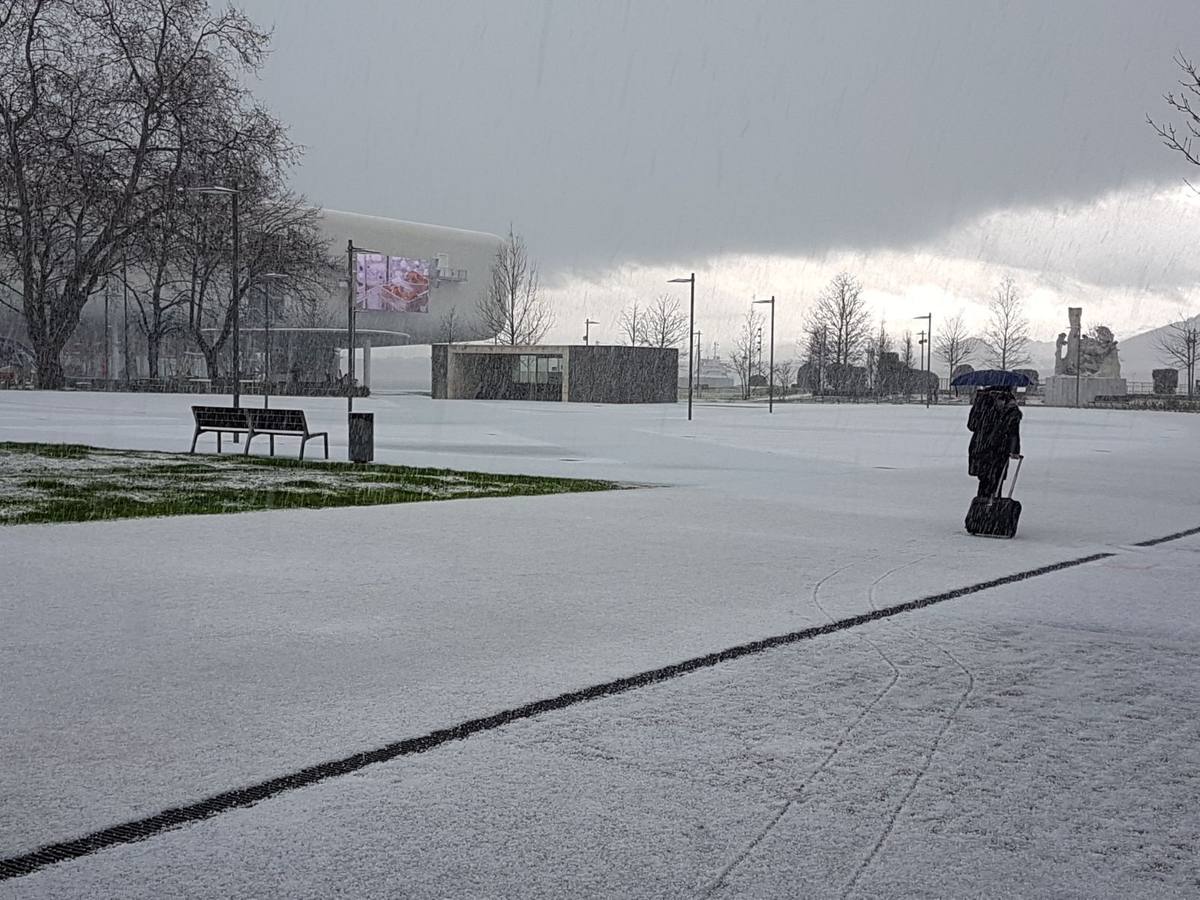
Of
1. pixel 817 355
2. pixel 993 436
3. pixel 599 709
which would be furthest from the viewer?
pixel 817 355

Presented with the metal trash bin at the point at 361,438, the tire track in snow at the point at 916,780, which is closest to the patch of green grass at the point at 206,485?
the metal trash bin at the point at 361,438

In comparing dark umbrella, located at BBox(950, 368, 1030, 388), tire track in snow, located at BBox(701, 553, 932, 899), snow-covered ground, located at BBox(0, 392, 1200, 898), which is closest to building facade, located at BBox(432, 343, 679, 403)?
dark umbrella, located at BBox(950, 368, 1030, 388)

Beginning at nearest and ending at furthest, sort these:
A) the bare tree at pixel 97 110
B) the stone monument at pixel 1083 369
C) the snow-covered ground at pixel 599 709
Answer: the snow-covered ground at pixel 599 709 → the bare tree at pixel 97 110 → the stone monument at pixel 1083 369

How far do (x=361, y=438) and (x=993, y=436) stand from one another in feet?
33.2

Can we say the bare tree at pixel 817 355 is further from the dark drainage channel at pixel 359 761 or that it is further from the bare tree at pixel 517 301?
the dark drainage channel at pixel 359 761

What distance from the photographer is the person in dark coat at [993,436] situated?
33.9ft

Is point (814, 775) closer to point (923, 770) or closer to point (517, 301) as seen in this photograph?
point (923, 770)

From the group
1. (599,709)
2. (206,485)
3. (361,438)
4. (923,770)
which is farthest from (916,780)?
(361,438)

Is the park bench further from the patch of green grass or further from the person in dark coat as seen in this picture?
the person in dark coat

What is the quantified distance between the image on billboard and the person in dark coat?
7932cm

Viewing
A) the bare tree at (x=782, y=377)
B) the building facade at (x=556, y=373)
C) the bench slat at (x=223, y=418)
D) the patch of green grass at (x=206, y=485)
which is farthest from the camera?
the bare tree at (x=782, y=377)

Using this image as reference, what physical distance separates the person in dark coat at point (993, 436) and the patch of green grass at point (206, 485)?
500 cm

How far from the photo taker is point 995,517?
10328mm

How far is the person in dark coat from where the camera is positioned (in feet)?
33.9
